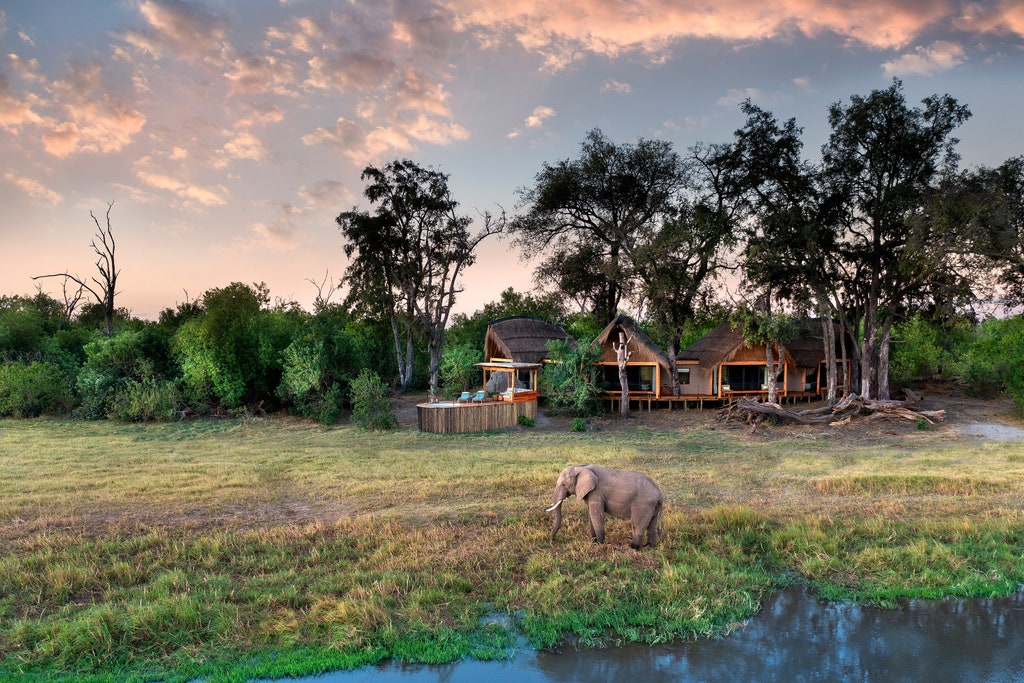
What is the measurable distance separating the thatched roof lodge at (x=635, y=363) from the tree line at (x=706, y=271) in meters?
1.08

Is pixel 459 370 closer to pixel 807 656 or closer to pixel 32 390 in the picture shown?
pixel 32 390

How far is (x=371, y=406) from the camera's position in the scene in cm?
2242

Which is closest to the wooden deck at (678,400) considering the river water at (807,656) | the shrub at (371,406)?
the shrub at (371,406)

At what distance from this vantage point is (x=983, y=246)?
20.7 m

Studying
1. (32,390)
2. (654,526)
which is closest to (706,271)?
(654,526)

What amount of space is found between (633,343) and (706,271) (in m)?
4.78

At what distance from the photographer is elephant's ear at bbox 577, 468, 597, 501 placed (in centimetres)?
889

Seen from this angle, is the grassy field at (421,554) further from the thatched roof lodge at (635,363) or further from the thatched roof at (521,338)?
the thatched roof at (521,338)

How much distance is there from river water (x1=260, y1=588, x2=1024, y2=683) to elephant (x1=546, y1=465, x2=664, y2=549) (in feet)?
6.57

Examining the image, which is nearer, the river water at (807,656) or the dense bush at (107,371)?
the river water at (807,656)

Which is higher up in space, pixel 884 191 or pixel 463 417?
pixel 884 191

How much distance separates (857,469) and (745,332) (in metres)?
11.1

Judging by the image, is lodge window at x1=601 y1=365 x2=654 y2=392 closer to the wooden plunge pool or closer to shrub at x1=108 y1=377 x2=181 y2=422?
the wooden plunge pool

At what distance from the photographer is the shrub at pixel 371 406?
2198 cm
